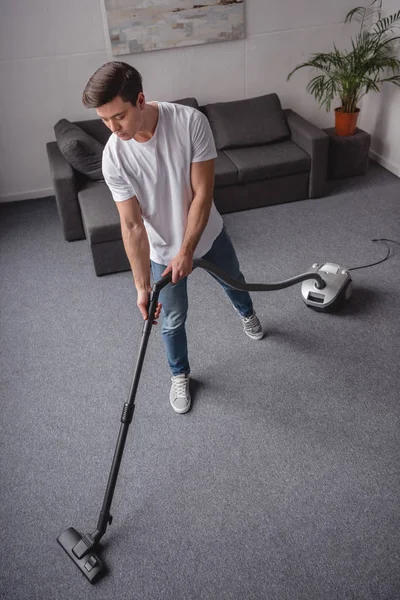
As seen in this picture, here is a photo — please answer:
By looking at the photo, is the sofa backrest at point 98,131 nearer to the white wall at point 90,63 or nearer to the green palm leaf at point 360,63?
the white wall at point 90,63

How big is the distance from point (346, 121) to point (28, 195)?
8.14 ft

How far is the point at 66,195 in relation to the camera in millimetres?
3266

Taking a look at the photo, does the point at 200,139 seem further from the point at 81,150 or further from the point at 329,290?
the point at 81,150

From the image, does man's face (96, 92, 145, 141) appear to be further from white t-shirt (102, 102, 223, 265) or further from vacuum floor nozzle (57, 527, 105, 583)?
vacuum floor nozzle (57, 527, 105, 583)

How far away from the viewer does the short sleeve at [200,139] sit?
1.70 meters

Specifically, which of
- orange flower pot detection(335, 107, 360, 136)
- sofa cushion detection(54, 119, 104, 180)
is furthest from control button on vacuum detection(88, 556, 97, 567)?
orange flower pot detection(335, 107, 360, 136)

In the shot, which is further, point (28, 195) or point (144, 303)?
point (28, 195)

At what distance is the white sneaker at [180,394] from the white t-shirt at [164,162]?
2.31 feet

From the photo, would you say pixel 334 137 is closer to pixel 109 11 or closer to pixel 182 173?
pixel 109 11

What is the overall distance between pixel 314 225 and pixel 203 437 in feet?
5.99

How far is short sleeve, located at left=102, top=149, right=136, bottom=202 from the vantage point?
172cm

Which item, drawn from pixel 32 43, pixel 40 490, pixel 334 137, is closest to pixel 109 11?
pixel 32 43

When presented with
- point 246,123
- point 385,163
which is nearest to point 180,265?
point 246,123

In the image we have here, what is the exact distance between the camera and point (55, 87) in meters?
3.70
